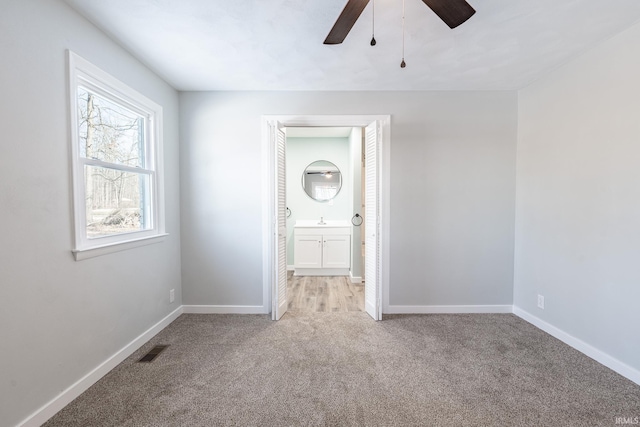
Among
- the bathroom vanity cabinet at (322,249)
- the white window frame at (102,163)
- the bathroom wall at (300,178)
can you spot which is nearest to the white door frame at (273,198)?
the white window frame at (102,163)

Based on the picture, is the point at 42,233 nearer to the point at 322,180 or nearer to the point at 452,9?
the point at 452,9

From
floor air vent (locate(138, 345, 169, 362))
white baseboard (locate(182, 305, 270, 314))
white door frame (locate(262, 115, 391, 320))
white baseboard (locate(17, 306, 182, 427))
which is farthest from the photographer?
white baseboard (locate(182, 305, 270, 314))

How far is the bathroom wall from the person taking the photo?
16.8 ft

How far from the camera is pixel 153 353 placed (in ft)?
7.44

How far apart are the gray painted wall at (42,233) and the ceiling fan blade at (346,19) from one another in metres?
1.65

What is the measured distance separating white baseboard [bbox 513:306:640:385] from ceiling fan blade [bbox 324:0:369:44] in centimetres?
298

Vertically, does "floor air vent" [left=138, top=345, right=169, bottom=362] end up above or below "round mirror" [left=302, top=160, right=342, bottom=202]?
below

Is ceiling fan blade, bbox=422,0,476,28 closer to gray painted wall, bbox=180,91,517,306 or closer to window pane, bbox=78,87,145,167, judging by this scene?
gray painted wall, bbox=180,91,517,306

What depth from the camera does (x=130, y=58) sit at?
2.26 metres

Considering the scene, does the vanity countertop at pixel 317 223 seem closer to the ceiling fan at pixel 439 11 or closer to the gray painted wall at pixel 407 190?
the gray painted wall at pixel 407 190

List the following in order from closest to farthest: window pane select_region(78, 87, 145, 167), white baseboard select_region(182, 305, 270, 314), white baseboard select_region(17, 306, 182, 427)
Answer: white baseboard select_region(17, 306, 182, 427), window pane select_region(78, 87, 145, 167), white baseboard select_region(182, 305, 270, 314)

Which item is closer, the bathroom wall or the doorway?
the doorway

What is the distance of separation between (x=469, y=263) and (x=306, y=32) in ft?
9.25

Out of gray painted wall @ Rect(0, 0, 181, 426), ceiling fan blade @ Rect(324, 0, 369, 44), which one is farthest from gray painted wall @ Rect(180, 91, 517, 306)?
ceiling fan blade @ Rect(324, 0, 369, 44)
